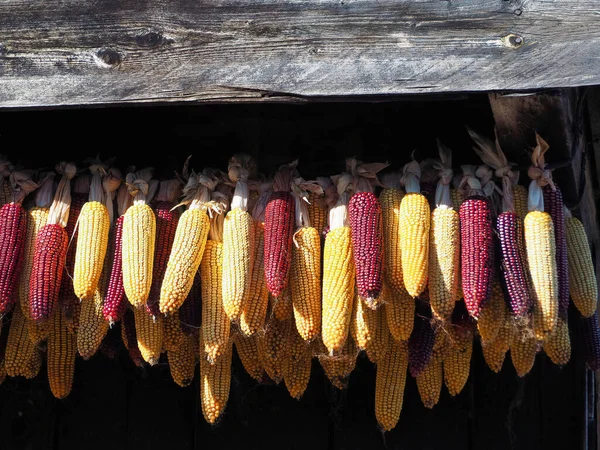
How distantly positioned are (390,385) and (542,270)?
802mm

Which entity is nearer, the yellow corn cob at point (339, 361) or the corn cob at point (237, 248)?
the corn cob at point (237, 248)

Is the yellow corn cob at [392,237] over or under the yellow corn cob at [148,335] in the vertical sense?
over

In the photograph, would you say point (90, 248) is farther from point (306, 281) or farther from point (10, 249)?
point (306, 281)

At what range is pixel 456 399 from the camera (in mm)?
4082

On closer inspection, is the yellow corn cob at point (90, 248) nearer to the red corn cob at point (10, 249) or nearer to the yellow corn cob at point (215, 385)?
the red corn cob at point (10, 249)

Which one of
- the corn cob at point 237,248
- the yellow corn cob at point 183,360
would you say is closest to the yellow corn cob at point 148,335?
the yellow corn cob at point 183,360

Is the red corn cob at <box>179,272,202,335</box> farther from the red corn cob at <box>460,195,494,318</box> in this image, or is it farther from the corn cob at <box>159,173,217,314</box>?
the red corn cob at <box>460,195,494,318</box>

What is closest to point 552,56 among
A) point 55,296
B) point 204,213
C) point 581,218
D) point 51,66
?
point 581,218

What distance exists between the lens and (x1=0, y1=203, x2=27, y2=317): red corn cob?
10.8 feet

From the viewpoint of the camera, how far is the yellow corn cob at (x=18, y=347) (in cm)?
352

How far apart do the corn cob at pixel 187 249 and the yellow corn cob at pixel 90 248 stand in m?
0.13

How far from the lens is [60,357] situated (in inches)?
141

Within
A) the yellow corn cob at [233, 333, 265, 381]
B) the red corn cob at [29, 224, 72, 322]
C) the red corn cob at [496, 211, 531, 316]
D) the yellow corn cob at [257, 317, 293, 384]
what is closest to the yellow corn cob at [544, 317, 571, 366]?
the red corn cob at [496, 211, 531, 316]

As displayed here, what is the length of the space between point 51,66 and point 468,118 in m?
1.78
